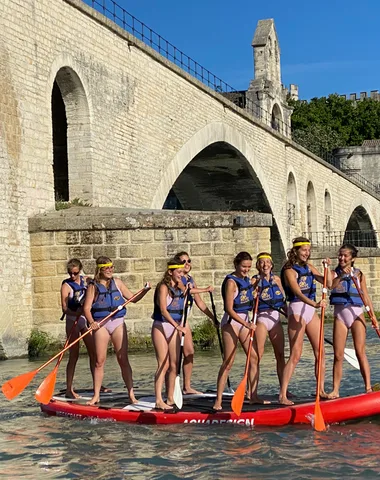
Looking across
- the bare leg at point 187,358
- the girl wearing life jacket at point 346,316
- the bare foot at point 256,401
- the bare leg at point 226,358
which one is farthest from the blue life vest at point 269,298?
the bare leg at point 187,358

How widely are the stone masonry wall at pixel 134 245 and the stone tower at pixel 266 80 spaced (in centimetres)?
2321

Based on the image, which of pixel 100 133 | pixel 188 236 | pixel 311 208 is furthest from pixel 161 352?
pixel 311 208

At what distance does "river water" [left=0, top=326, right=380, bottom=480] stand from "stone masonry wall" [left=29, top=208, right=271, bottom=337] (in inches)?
211

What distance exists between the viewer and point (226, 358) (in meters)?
8.80

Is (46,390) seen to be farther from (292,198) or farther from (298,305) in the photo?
(292,198)

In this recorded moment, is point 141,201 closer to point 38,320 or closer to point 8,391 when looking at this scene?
point 38,320

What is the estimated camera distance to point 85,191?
1769 cm

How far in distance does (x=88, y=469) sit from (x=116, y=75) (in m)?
13.2

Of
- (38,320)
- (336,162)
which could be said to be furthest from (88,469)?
(336,162)

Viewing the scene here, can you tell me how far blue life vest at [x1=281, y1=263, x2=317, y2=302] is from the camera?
8836 millimetres

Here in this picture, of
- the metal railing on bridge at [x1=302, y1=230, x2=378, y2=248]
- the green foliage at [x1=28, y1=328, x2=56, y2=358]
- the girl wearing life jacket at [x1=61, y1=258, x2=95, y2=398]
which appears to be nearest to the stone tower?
the metal railing on bridge at [x1=302, y1=230, x2=378, y2=248]

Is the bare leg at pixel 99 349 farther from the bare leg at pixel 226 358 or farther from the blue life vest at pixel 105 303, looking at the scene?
the bare leg at pixel 226 358

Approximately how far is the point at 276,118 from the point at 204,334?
88.9 feet

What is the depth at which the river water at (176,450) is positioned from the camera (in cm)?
687
